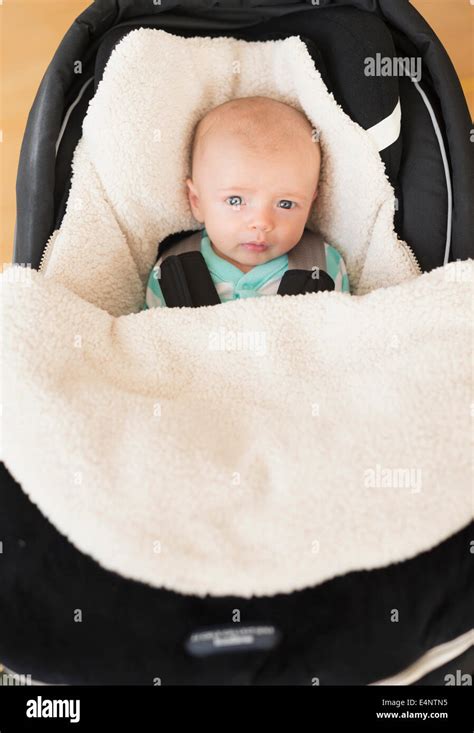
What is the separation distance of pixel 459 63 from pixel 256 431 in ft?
3.97

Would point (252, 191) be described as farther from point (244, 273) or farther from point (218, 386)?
point (218, 386)

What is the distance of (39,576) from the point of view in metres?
0.86

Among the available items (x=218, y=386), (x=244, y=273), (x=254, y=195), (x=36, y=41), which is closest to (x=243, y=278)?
(x=244, y=273)

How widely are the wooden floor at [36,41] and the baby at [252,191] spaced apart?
607 millimetres

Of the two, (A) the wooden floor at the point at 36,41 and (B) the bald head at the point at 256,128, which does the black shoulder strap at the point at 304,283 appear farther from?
(A) the wooden floor at the point at 36,41

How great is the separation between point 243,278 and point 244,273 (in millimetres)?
16

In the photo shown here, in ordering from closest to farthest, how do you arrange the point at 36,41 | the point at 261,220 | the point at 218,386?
1. the point at 218,386
2. the point at 261,220
3. the point at 36,41

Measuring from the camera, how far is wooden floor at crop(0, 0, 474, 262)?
1.75 metres

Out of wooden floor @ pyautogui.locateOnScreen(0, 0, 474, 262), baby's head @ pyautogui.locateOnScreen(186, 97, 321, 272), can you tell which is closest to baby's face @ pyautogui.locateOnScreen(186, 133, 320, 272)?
baby's head @ pyautogui.locateOnScreen(186, 97, 321, 272)

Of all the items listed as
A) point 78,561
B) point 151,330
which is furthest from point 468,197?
point 78,561

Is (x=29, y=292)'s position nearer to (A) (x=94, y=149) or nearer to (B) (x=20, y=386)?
(B) (x=20, y=386)

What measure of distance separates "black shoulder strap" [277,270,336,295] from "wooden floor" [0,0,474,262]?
0.73 metres

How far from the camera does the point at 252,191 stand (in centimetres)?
122

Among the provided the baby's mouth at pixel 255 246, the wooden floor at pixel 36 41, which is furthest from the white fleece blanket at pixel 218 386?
the wooden floor at pixel 36 41
